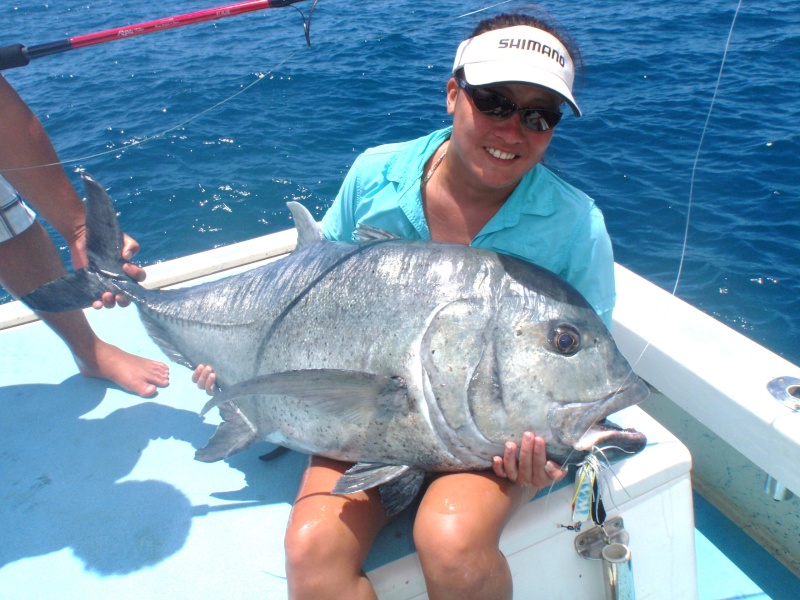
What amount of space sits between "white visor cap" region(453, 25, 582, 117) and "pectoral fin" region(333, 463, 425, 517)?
47.2 inches

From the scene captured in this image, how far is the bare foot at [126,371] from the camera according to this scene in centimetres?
279

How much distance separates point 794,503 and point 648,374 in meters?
0.71

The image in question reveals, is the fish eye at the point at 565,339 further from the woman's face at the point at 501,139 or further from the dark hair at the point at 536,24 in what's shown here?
the dark hair at the point at 536,24

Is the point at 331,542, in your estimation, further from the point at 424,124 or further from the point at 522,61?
the point at 424,124

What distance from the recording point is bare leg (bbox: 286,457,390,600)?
5.49ft

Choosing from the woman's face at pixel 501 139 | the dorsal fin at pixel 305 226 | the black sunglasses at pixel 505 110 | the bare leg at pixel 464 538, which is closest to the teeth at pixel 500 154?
the woman's face at pixel 501 139

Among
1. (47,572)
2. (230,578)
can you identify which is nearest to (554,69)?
(230,578)

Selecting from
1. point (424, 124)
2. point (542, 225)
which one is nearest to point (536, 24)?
point (542, 225)

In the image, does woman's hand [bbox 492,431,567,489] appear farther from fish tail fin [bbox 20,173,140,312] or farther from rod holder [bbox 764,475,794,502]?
fish tail fin [bbox 20,173,140,312]

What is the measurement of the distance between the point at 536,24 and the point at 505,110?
0.38 m

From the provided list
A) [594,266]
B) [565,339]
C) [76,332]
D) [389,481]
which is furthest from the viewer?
[76,332]

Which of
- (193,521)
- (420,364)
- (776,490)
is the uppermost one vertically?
(420,364)

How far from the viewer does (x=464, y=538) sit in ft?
5.37

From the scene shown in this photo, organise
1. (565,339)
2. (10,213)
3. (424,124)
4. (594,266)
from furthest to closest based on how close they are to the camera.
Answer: (424,124), (10,213), (594,266), (565,339)
